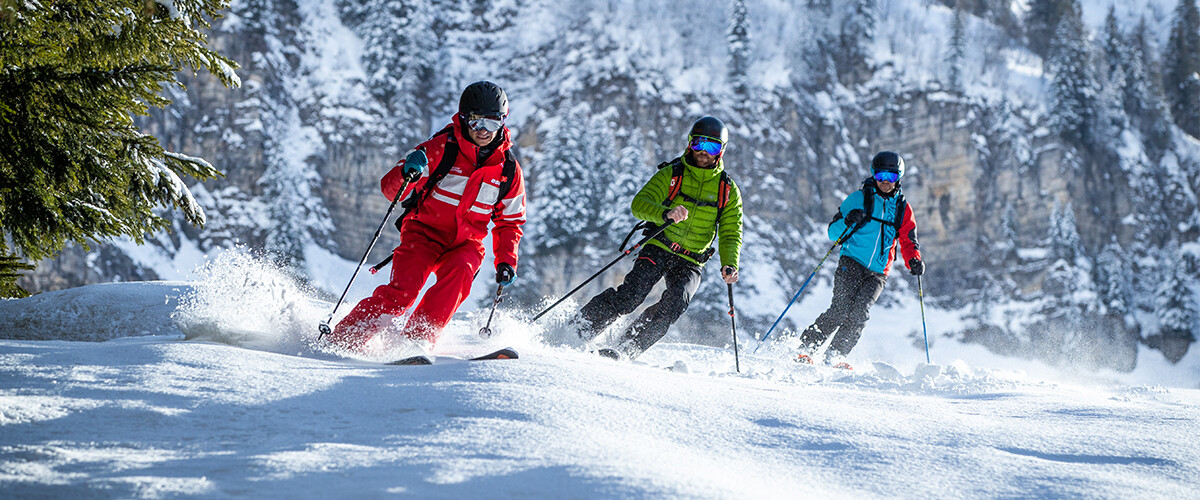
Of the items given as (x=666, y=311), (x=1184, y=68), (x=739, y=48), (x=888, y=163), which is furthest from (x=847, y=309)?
(x=1184, y=68)

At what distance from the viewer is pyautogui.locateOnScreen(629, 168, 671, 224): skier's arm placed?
6.08 m

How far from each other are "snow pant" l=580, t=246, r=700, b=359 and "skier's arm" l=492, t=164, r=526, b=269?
1.12 meters

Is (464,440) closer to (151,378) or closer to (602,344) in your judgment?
(151,378)

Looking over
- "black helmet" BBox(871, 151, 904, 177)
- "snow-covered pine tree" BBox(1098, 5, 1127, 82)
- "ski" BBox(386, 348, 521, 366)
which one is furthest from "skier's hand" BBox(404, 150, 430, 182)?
"snow-covered pine tree" BBox(1098, 5, 1127, 82)

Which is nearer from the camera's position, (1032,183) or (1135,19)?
(1032,183)

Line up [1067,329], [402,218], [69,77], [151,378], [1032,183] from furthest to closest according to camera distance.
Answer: [1032,183] < [1067,329] < [402,218] < [69,77] < [151,378]

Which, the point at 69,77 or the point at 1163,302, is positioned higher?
the point at 1163,302

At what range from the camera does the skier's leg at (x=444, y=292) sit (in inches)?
190

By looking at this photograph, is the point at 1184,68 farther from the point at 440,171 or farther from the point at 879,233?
the point at 440,171

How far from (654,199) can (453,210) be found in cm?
183

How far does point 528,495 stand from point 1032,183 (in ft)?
195

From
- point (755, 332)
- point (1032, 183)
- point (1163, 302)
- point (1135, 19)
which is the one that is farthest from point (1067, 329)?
point (1135, 19)

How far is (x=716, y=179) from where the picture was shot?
6328mm

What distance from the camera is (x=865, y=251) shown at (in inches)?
299
